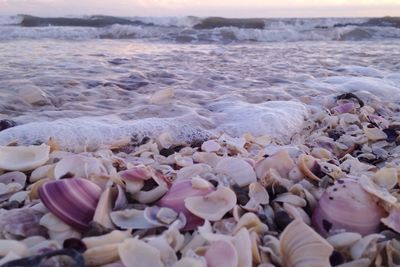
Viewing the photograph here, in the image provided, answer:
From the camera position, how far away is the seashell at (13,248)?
1.25 metres

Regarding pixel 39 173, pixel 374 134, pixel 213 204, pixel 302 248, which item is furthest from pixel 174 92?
pixel 302 248

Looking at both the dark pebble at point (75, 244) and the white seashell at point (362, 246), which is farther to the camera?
the white seashell at point (362, 246)

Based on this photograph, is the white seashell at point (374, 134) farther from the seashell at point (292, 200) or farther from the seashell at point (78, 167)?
the seashell at point (78, 167)

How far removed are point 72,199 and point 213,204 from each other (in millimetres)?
499

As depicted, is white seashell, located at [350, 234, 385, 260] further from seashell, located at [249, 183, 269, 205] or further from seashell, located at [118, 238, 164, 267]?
seashell, located at [118, 238, 164, 267]

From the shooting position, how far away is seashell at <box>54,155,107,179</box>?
1785 millimetres

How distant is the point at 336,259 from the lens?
138 centimetres

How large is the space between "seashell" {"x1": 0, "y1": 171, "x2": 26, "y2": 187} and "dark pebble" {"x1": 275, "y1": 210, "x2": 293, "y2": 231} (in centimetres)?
114

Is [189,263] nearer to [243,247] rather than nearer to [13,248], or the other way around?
[243,247]

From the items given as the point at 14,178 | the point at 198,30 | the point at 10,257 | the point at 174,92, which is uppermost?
the point at 10,257

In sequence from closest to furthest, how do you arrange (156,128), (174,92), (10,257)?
1. (10,257)
2. (156,128)
3. (174,92)

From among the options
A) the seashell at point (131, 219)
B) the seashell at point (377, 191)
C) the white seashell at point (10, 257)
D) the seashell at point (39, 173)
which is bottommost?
the seashell at point (39, 173)

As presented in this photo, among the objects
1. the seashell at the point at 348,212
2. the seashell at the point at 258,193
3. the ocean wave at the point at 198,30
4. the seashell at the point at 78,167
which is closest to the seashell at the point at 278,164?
the seashell at the point at 258,193

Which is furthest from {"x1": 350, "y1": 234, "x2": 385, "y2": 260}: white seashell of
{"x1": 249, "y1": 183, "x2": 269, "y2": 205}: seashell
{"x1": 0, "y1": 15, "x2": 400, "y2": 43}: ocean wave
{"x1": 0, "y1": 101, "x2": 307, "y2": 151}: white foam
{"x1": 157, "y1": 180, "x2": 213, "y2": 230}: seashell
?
{"x1": 0, "y1": 15, "x2": 400, "y2": 43}: ocean wave
